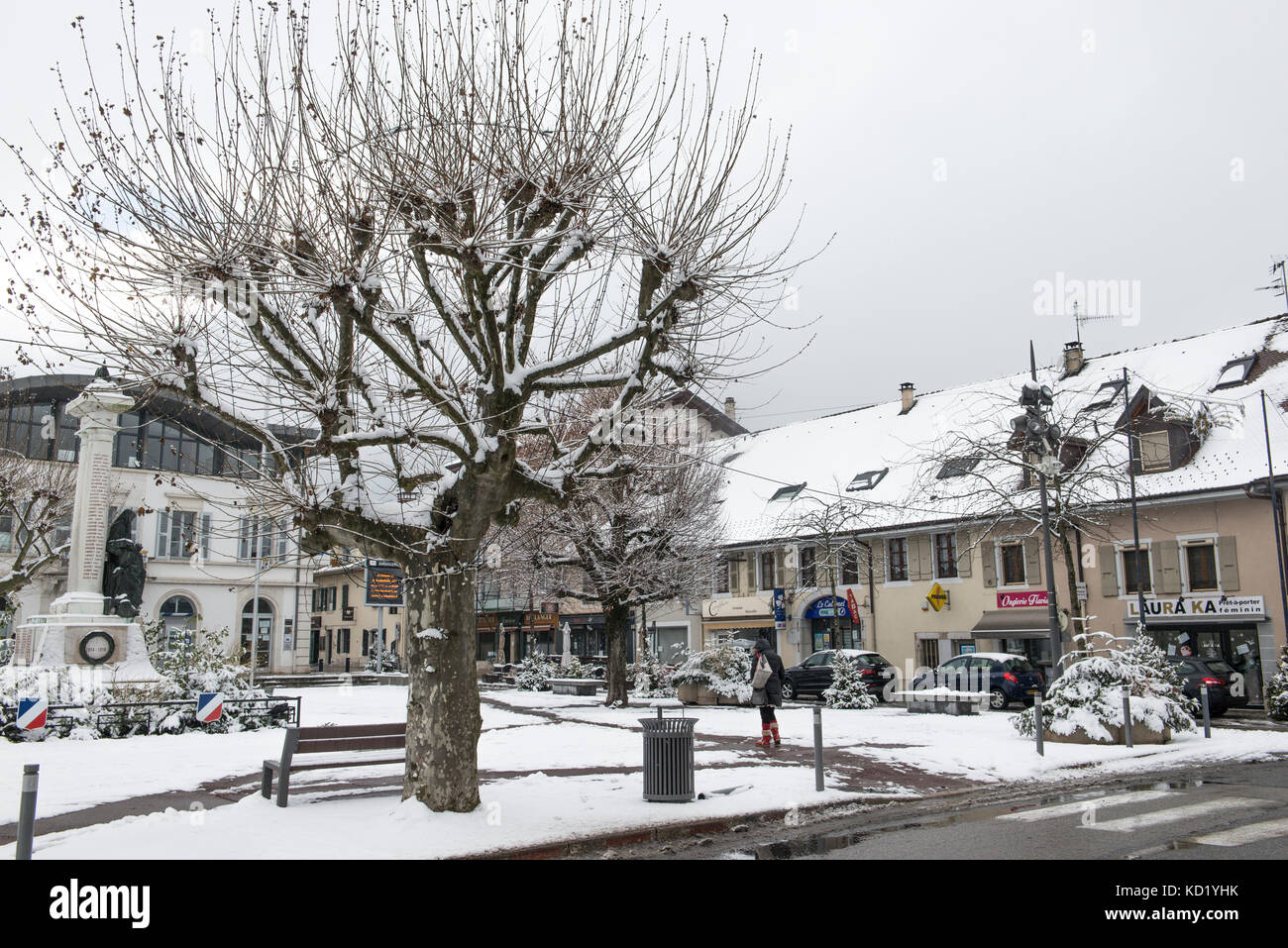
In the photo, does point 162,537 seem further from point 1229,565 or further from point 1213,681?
point 1229,565

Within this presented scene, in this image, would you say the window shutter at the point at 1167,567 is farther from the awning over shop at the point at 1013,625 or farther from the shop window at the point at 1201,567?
the awning over shop at the point at 1013,625

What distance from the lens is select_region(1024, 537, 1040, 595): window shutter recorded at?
3070 cm

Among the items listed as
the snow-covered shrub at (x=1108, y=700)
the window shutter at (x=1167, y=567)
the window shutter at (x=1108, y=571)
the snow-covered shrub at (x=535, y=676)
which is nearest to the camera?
the snow-covered shrub at (x=1108, y=700)

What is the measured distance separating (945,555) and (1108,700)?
18518 mm

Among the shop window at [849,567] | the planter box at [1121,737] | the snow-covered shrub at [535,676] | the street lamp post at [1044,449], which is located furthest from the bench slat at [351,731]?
the shop window at [849,567]

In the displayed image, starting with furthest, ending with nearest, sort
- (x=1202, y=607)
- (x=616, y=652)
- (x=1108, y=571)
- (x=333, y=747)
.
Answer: (x=1108, y=571) < (x=1202, y=607) < (x=616, y=652) < (x=333, y=747)

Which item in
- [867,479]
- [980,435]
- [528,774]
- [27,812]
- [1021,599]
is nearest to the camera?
[27,812]

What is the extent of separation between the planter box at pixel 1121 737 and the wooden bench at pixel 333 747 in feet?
35.6

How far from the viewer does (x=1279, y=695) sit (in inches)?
778

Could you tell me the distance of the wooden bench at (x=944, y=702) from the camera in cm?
2144

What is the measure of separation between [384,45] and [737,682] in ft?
65.0

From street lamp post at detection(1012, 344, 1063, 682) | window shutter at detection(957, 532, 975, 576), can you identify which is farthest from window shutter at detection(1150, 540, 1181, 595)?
street lamp post at detection(1012, 344, 1063, 682)

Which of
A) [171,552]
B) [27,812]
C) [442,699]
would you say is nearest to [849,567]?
[442,699]
